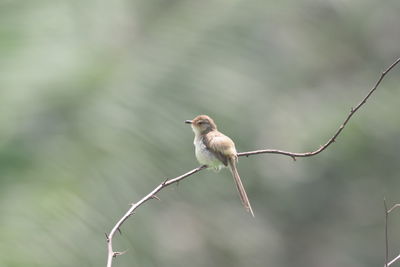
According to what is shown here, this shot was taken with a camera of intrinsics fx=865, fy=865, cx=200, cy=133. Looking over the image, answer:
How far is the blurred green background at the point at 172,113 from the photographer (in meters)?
4.36

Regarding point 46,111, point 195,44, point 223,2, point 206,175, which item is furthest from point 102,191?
point 223,2

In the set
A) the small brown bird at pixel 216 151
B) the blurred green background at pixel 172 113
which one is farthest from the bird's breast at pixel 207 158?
the blurred green background at pixel 172 113

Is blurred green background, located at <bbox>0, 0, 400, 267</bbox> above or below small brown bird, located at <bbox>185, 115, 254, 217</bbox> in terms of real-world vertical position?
above

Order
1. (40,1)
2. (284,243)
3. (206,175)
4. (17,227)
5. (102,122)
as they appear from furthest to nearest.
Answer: (284,243) → (40,1) → (206,175) → (102,122) → (17,227)

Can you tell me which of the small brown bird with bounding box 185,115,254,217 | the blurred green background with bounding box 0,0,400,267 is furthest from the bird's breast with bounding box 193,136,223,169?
the blurred green background with bounding box 0,0,400,267

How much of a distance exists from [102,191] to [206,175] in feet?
3.56

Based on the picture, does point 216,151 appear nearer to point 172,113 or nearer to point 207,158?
point 207,158

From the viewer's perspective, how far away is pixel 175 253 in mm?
6266

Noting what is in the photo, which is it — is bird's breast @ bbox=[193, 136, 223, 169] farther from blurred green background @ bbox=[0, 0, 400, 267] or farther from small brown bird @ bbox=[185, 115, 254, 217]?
blurred green background @ bbox=[0, 0, 400, 267]

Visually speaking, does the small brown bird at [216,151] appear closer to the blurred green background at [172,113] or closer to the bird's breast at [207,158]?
the bird's breast at [207,158]

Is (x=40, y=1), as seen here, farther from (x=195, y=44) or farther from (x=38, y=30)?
(x=195, y=44)

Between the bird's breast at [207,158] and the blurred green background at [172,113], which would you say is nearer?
the bird's breast at [207,158]

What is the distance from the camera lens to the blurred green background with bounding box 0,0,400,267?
4359mm

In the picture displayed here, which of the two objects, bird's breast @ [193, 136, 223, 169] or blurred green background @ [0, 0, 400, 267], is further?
blurred green background @ [0, 0, 400, 267]
